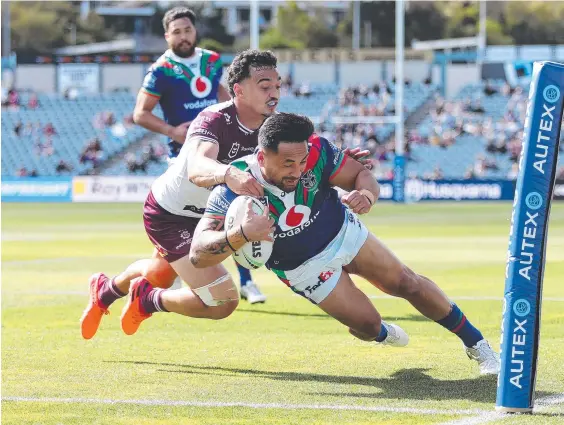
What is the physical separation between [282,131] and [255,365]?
6.42 ft

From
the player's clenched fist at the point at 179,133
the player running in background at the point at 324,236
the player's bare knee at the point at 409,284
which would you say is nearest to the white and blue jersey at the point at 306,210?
the player running in background at the point at 324,236

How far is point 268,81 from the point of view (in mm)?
7504

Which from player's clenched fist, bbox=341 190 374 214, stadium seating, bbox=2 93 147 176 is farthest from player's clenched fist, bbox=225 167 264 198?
stadium seating, bbox=2 93 147 176

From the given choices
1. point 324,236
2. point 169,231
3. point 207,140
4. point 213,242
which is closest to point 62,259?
point 169,231

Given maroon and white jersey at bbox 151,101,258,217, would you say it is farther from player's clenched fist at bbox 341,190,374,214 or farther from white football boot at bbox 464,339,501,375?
white football boot at bbox 464,339,501,375

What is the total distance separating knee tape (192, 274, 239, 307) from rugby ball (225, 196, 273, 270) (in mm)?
897

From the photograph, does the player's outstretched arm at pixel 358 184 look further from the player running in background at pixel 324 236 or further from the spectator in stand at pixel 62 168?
the spectator in stand at pixel 62 168

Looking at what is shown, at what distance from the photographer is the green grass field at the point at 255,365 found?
6133mm

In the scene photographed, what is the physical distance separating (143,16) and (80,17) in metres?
6.53

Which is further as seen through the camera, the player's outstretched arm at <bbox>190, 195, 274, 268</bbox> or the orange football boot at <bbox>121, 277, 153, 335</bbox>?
the orange football boot at <bbox>121, 277, 153, 335</bbox>

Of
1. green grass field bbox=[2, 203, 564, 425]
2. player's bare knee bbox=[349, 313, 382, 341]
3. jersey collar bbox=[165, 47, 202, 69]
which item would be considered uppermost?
jersey collar bbox=[165, 47, 202, 69]

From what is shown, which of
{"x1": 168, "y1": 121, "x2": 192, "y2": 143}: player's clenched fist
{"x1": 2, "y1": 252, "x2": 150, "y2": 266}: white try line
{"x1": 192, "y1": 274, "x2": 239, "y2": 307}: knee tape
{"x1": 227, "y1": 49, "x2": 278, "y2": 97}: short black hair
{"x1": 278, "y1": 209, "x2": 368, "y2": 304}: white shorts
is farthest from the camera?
{"x1": 2, "y1": 252, "x2": 150, "y2": 266}: white try line

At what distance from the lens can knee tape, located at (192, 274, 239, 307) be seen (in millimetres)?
7785

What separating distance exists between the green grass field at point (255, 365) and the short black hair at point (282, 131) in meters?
1.47
